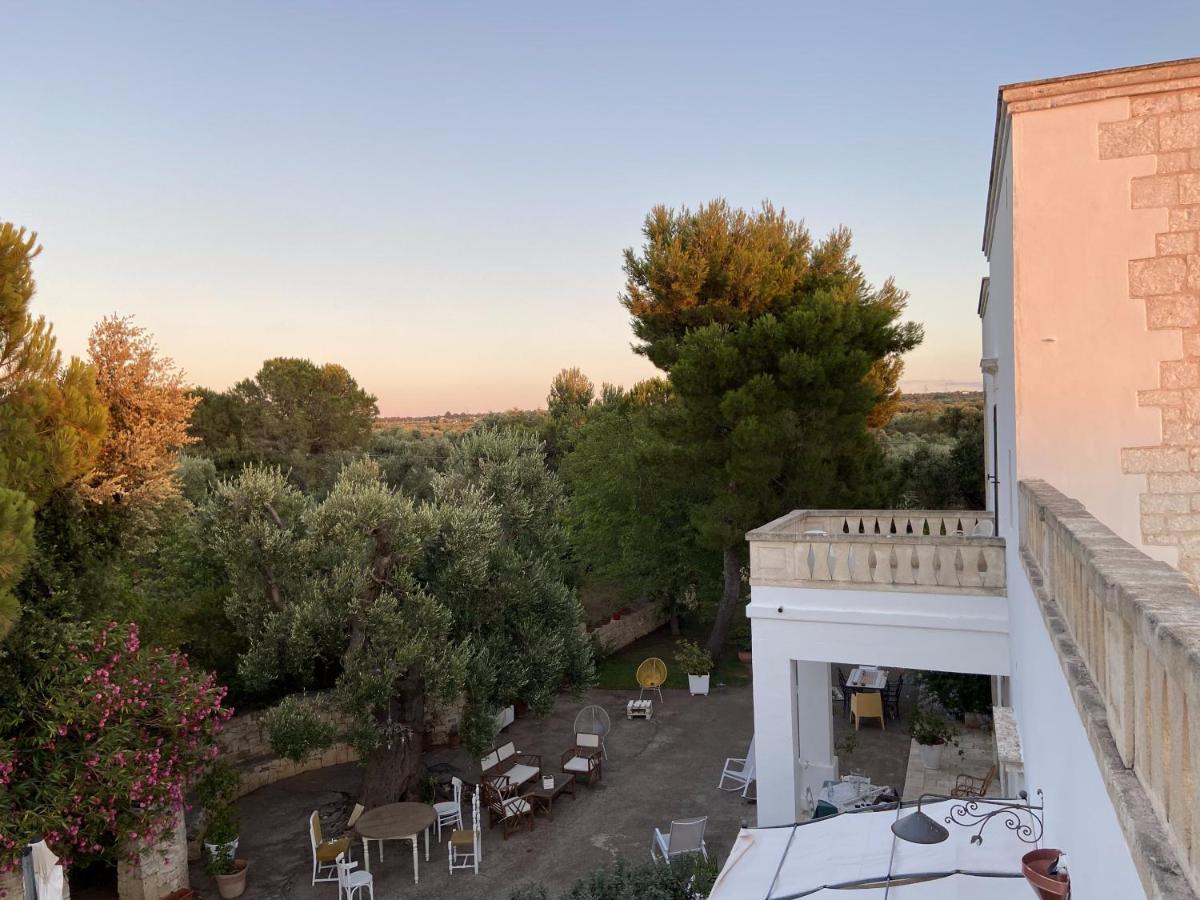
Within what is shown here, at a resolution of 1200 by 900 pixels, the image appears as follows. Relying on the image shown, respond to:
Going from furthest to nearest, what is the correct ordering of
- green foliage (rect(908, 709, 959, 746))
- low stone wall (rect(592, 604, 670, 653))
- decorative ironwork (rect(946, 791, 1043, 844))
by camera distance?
low stone wall (rect(592, 604, 670, 653))
green foliage (rect(908, 709, 959, 746))
decorative ironwork (rect(946, 791, 1043, 844))

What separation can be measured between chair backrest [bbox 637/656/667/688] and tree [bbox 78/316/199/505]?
10.3m

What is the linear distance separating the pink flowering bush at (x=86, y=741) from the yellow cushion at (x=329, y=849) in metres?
1.79

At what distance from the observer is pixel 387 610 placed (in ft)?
34.9

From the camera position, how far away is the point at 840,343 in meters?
15.3

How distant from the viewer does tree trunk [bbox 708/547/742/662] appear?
18600mm

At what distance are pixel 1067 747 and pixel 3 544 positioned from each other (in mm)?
7302

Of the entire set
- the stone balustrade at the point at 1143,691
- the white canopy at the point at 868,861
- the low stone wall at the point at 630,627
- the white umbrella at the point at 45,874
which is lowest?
the low stone wall at the point at 630,627

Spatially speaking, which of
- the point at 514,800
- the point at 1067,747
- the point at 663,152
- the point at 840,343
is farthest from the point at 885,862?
the point at 663,152

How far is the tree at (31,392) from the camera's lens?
813cm

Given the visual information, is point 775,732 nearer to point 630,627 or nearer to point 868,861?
point 868,861

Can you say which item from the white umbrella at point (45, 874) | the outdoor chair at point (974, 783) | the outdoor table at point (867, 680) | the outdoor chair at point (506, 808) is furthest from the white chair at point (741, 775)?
the white umbrella at point (45, 874)

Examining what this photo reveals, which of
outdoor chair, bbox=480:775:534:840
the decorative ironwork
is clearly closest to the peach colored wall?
the decorative ironwork

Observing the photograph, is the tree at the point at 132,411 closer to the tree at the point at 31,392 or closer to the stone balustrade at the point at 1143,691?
the tree at the point at 31,392

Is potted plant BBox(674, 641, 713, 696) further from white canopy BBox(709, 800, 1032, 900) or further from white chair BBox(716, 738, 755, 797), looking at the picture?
white canopy BBox(709, 800, 1032, 900)
